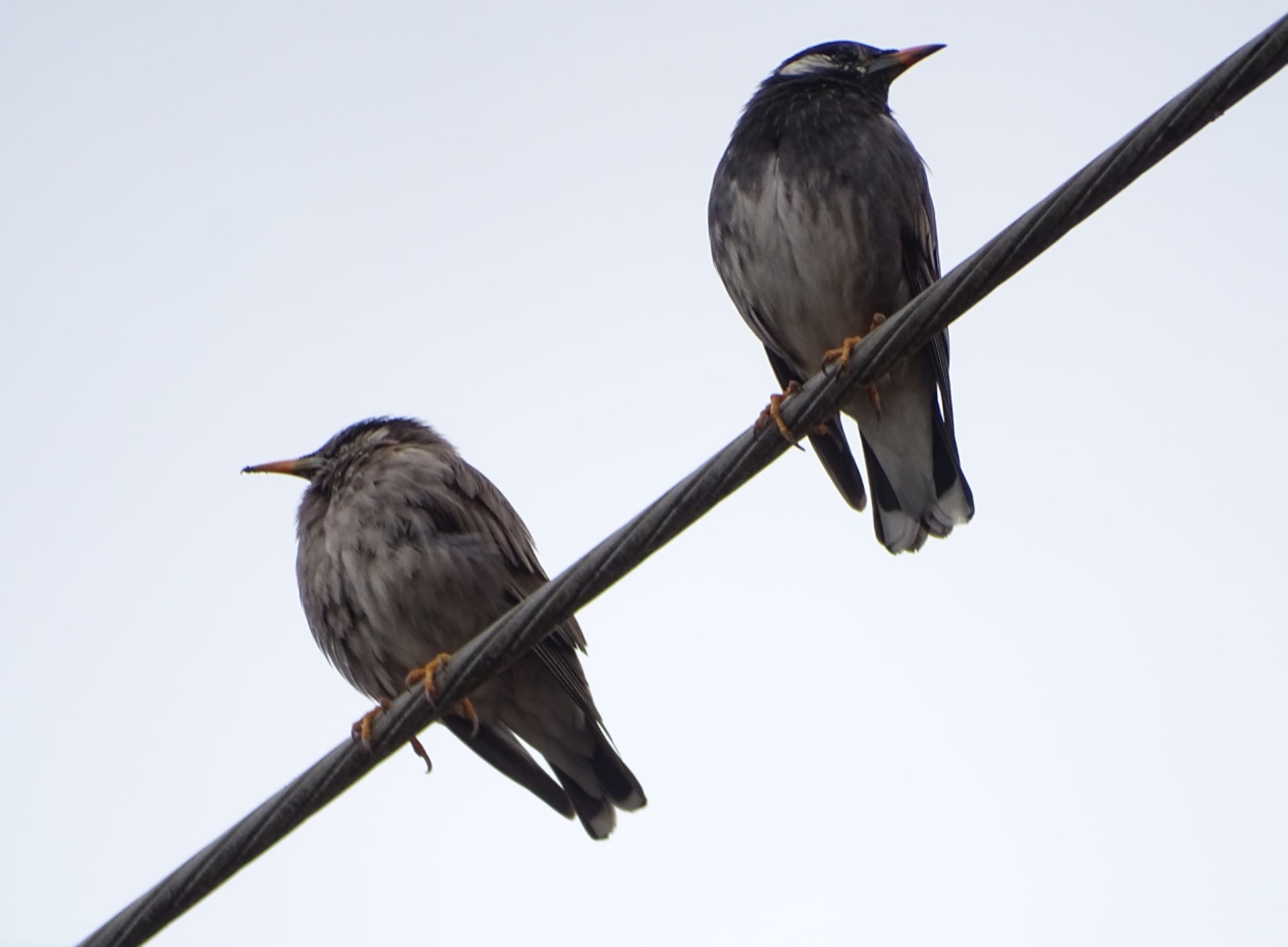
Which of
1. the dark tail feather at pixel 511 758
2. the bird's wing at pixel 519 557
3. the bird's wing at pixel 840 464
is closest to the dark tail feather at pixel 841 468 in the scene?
the bird's wing at pixel 840 464

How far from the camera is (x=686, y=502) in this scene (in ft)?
10.6

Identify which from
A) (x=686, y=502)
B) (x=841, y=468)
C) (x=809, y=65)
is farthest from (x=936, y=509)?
(x=686, y=502)

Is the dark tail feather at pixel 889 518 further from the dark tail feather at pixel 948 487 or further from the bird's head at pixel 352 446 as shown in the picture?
the bird's head at pixel 352 446

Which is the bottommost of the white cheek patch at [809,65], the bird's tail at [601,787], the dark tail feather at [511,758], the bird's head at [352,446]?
the bird's tail at [601,787]

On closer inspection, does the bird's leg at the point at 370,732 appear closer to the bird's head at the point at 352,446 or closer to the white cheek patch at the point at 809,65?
the bird's head at the point at 352,446

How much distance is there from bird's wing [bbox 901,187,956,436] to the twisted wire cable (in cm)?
154

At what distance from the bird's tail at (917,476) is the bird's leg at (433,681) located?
5.25 feet

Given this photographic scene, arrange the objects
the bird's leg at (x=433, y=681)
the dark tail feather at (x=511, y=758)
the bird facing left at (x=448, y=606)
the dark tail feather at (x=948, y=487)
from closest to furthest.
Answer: the bird's leg at (x=433, y=681) → the bird facing left at (x=448, y=606) → the dark tail feather at (x=948, y=487) → the dark tail feather at (x=511, y=758)

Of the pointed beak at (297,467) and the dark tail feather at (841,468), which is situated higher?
the pointed beak at (297,467)

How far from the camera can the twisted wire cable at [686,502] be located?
288 cm

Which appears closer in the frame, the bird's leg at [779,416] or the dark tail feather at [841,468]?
the bird's leg at [779,416]

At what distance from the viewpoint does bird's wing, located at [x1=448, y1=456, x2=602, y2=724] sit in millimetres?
4957

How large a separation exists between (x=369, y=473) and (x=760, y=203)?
1.72 metres

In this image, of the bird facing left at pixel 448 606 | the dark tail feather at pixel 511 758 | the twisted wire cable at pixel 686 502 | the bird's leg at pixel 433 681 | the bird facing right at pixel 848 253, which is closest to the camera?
the twisted wire cable at pixel 686 502
